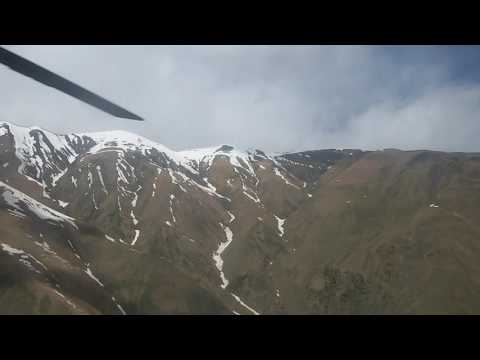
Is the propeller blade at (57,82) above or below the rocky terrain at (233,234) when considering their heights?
above

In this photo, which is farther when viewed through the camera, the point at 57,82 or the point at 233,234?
the point at 233,234

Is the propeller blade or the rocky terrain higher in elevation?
the propeller blade

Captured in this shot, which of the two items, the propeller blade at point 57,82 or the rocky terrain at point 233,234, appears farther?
the rocky terrain at point 233,234

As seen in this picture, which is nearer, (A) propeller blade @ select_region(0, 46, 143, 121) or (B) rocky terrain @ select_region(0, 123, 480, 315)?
(A) propeller blade @ select_region(0, 46, 143, 121)
